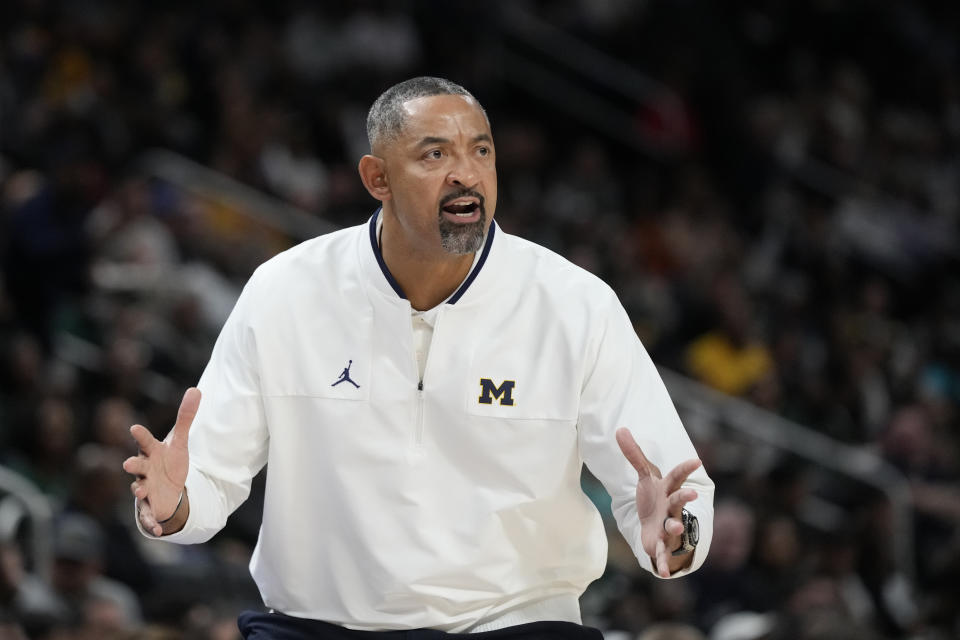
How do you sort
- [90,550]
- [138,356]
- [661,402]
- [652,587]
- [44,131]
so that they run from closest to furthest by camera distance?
[661,402]
[90,550]
[652,587]
[138,356]
[44,131]

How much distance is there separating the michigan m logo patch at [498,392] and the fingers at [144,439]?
787 mm

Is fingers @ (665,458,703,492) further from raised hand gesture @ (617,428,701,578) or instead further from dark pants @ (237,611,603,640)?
dark pants @ (237,611,603,640)

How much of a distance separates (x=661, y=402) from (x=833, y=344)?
6.85 m

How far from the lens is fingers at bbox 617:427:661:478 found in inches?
136

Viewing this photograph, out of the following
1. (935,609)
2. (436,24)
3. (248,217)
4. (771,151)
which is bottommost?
(935,609)

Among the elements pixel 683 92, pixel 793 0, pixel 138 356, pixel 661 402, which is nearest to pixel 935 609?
pixel 661 402

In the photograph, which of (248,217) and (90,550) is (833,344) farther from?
(90,550)

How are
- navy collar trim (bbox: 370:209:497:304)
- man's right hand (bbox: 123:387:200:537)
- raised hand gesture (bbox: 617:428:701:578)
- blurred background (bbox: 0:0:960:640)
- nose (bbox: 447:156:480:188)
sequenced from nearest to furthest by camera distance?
raised hand gesture (bbox: 617:428:701:578) → man's right hand (bbox: 123:387:200:537) → nose (bbox: 447:156:480:188) → navy collar trim (bbox: 370:209:497:304) → blurred background (bbox: 0:0:960:640)

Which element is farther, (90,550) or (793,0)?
(793,0)

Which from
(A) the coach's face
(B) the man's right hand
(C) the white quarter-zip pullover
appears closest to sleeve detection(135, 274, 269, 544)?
→ (C) the white quarter-zip pullover

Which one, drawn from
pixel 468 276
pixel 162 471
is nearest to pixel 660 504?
pixel 468 276

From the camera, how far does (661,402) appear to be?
3.68 m

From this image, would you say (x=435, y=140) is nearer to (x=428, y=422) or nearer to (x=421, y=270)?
(x=421, y=270)

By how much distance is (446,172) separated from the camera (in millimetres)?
3689
